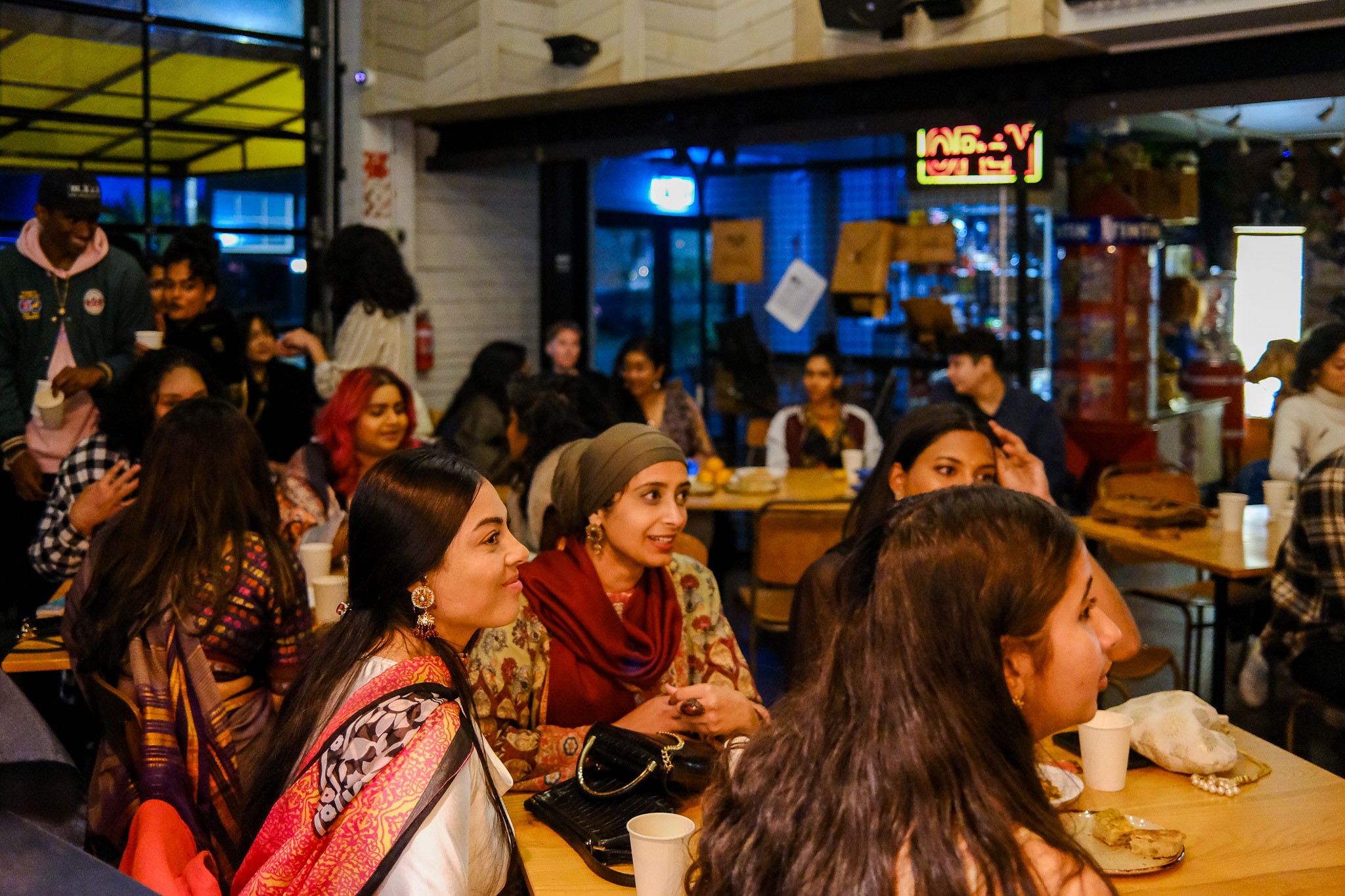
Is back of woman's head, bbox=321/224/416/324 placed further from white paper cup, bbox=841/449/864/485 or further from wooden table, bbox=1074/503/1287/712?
wooden table, bbox=1074/503/1287/712

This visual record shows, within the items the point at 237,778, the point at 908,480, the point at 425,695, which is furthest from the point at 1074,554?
the point at 237,778

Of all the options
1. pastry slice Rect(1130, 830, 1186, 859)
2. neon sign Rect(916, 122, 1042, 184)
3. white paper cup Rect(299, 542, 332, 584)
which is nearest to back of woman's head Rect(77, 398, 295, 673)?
white paper cup Rect(299, 542, 332, 584)

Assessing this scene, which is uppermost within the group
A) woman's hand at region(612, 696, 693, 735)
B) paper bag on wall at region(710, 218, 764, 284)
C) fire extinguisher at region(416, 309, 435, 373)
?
paper bag on wall at region(710, 218, 764, 284)

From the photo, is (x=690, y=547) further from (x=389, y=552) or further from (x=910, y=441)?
(x=389, y=552)

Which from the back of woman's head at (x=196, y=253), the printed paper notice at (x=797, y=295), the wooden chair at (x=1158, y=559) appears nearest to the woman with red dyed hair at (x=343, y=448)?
the back of woman's head at (x=196, y=253)

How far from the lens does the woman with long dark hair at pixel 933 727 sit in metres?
1.33

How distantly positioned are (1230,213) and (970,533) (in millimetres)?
10332

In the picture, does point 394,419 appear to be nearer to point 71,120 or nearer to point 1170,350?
point 71,120

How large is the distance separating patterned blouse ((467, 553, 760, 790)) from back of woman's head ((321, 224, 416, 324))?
346 cm

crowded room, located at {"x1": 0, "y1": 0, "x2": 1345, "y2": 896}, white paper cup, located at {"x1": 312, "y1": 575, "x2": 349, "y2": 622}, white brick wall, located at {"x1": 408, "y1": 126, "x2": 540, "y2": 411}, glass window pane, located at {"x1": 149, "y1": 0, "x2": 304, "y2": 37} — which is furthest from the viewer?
white brick wall, located at {"x1": 408, "y1": 126, "x2": 540, "y2": 411}

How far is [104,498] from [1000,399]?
14.2 feet

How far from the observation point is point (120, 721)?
2723 millimetres

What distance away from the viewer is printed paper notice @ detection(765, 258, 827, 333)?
794 centimetres

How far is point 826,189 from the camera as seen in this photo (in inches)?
370
